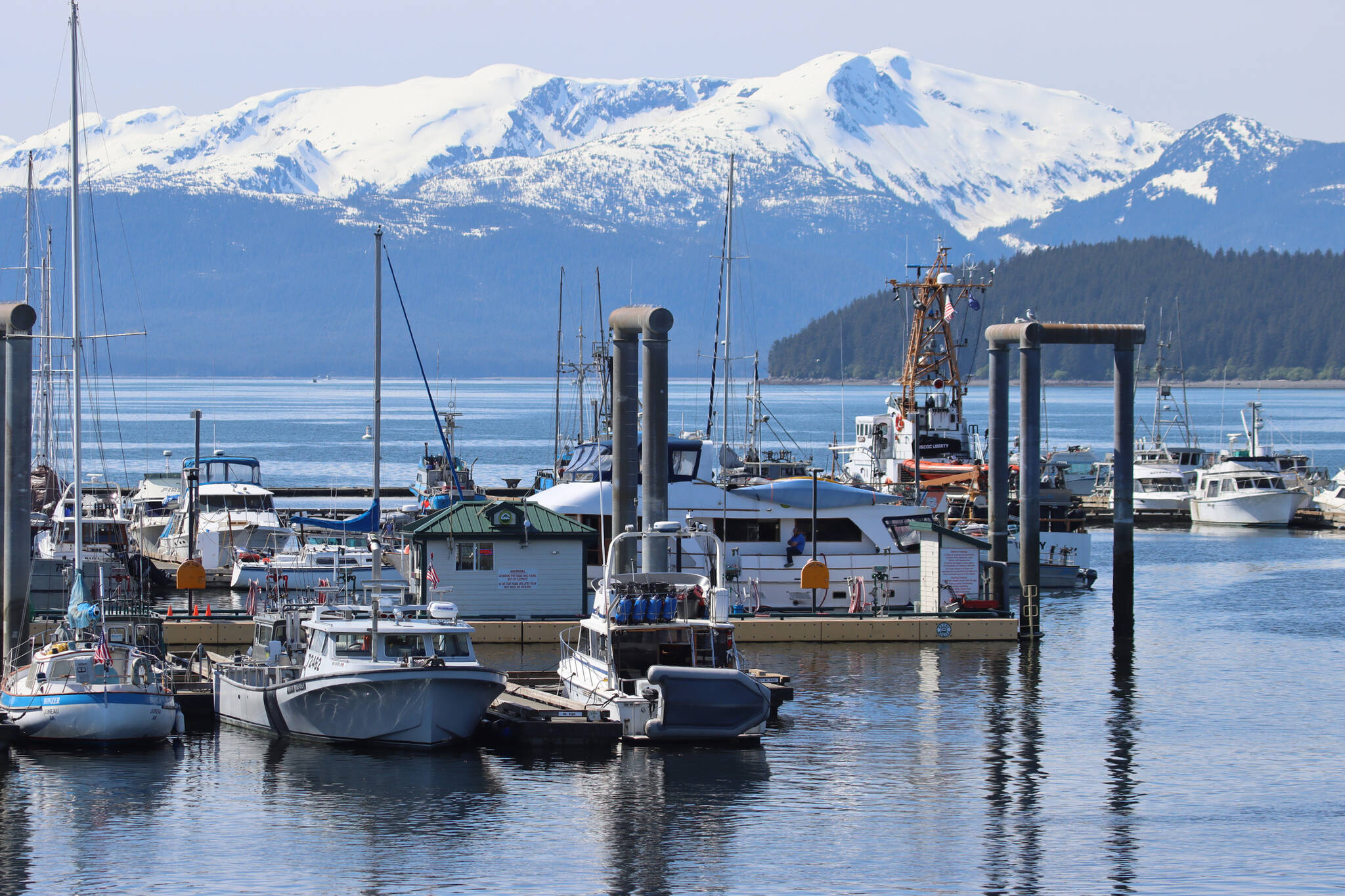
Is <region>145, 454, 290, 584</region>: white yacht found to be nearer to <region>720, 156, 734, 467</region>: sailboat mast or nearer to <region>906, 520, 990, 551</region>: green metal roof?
<region>720, 156, 734, 467</region>: sailboat mast

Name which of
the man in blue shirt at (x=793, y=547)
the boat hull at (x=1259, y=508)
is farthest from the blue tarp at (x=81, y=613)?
the boat hull at (x=1259, y=508)

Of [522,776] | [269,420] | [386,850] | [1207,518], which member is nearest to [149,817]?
[386,850]

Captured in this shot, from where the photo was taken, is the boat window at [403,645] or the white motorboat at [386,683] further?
the boat window at [403,645]

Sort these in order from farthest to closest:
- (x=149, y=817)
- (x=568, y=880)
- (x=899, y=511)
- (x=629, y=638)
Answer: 1. (x=899, y=511)
2. (x=629, y=638)
3. (x=149, y=817)
4. (x=568, y=880)

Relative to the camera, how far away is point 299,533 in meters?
49.3

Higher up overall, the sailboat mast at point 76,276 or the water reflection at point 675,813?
the sailboat mast at point 76,276

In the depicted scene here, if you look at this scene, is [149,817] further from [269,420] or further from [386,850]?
[269,420]

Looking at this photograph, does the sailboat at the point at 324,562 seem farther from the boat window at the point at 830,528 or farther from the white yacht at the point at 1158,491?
the white yacht at the point at 1158,491

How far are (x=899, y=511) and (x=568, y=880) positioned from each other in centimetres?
2142

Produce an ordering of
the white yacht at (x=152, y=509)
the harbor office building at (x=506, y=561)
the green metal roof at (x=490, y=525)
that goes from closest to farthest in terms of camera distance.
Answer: the green metal roof at (x=490, y=525), the harbor office building at (x=506, y=561), the white yacht at (x=152, y=509)

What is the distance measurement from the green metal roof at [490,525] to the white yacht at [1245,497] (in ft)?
157

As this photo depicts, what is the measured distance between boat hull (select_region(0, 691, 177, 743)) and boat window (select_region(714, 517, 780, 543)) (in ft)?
54.4

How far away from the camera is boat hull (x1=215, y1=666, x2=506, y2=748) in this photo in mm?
27547

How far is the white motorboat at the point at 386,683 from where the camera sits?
27562 millimetres
